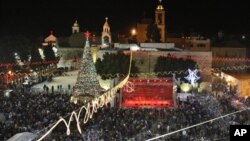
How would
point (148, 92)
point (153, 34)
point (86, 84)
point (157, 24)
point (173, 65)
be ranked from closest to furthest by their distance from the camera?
point (86, 84) < point (148, 92) < point (173, 65) < point (153, 34) < point (157, 24)

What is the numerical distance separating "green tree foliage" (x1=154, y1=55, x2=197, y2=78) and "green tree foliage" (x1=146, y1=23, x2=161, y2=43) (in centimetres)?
593

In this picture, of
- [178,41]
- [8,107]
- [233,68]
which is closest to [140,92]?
[8,107]

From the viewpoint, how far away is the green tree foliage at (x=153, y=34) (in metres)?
37.7

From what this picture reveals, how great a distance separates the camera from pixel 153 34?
37875 millimetres

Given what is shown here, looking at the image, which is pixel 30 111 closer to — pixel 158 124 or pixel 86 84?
pixel 158 124

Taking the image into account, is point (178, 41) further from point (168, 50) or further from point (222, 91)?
point (222, 91)

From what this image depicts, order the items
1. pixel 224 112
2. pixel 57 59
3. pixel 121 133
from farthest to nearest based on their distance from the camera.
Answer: pixel 57 59 < pixel 224 112 < pixel 121 133

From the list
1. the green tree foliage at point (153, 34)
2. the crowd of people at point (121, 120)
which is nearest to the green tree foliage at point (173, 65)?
the green tree foliage at point (153, 34)

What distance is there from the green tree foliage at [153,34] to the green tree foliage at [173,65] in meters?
5.93

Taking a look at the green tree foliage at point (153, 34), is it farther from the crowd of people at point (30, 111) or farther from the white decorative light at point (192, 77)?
the crowd of people at point (30, 111)

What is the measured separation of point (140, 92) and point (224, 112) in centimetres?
650

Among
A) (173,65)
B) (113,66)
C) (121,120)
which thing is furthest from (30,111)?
(173,65)

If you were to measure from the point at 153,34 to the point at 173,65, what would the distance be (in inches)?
301

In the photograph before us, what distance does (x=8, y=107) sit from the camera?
65.9 feet
